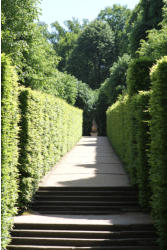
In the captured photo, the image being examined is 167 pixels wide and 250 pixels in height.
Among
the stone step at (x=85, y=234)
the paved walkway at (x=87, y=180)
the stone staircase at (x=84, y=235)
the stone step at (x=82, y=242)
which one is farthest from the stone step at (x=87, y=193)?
the stone step at (x=82, y=242)

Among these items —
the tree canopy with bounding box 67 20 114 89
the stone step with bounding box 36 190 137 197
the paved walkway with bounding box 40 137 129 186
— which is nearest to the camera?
the stone step with bounding box 36 190 137 197

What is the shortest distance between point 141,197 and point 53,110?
18.7 ft

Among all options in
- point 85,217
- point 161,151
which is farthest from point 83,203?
point 161,151

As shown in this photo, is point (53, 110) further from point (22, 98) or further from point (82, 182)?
point (22, 98)

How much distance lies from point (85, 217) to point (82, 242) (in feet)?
4.17

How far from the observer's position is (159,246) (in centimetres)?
700

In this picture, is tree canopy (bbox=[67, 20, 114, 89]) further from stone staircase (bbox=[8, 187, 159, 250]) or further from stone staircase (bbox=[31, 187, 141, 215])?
stone staircase (bbox=[8, 187, 159, 250])

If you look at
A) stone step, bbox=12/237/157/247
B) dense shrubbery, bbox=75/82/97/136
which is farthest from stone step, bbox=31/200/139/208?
dense shrubbery, bbox=75/82/97/136

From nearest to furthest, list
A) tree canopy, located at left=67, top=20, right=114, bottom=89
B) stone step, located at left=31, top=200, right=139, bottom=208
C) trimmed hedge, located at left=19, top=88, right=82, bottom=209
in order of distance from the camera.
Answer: trimmed hedge, located at left=19, top=88, right=82, bottom=209, stone step, located at left=31, top=200, right=139, bottom=208, tree canopy, located at left=67, top=20, right=114, bottom=89

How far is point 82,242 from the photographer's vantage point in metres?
7.26

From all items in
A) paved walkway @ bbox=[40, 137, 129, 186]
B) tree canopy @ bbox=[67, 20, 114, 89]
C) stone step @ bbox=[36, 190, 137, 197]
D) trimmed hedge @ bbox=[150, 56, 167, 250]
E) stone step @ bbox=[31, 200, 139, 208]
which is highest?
tree canopy @ bbox=[67, 20, 114, 89]

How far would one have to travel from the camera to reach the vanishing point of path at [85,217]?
7.32 metres

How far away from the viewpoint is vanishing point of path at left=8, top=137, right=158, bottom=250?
24.0 feet

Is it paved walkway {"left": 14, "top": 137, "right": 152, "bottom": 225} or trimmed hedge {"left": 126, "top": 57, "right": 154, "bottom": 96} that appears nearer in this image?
paved walkway {"left": 14, "top": 137, "right": 152, "bottom": 225}
